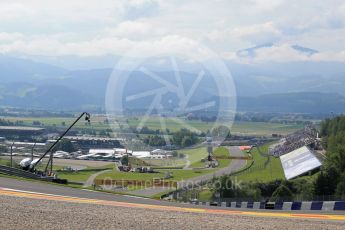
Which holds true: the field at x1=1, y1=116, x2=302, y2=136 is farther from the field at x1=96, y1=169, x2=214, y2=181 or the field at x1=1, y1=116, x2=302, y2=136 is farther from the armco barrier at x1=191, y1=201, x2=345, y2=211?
the armco barrier at x1=191, y1=201, x2=345, y2=211

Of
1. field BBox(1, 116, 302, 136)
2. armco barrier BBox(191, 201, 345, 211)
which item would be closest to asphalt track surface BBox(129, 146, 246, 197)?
field BBox(1, 116, 302, 136)

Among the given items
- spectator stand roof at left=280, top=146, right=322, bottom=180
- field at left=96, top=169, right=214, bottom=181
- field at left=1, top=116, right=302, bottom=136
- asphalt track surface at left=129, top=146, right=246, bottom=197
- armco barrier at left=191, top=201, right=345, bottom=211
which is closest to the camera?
armco barrier at left=191, top=201, right=345, bottom=211

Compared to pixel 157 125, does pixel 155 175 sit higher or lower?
lower

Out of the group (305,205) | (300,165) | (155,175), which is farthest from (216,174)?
(305,205)

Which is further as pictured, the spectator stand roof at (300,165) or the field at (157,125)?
the field at (157,125)

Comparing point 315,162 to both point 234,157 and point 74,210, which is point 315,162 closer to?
point 234,157

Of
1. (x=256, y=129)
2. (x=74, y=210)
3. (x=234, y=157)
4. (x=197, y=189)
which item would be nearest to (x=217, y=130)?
(x=197, y=189)

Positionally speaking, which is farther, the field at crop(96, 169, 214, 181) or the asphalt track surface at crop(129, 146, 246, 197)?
the field at crop(96, 169, 214, 181)

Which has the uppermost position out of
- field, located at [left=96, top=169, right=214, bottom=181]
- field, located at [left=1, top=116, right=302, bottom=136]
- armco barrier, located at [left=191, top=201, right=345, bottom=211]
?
field, located at [left=1, top=116, right=302, bottom=136]

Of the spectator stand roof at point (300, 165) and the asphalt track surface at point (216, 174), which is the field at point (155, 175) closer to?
the asphalt track surface at point (216, 174)

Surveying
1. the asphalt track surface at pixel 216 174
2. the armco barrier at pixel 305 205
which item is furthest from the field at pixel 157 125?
the armco barrier at pixel 305 205

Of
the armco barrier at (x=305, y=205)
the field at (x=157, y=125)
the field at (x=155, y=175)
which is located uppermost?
the field at (x=157, y=125)

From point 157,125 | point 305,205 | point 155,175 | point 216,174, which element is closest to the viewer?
point 305,205

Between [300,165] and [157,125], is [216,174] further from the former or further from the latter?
[157,125]
